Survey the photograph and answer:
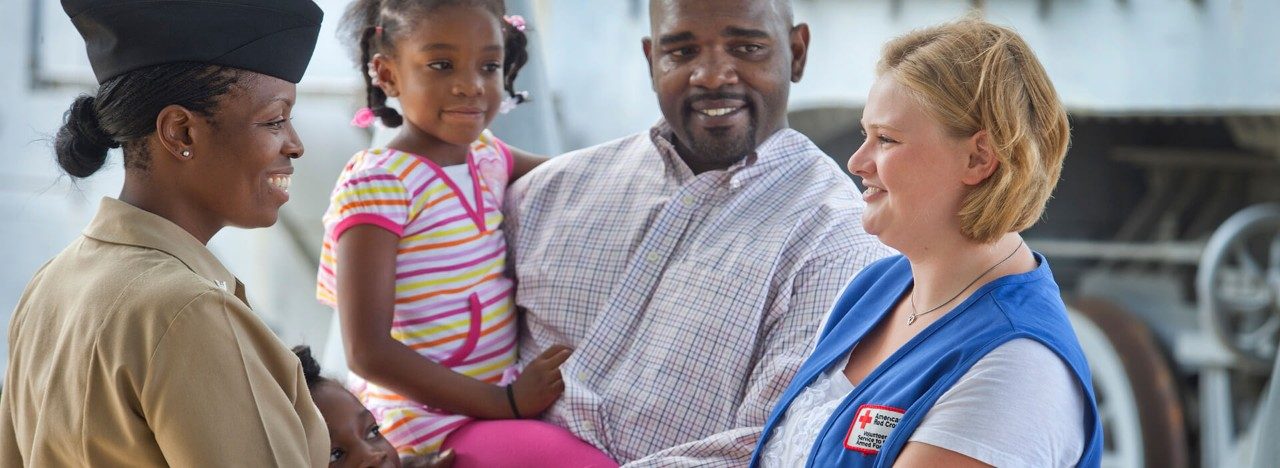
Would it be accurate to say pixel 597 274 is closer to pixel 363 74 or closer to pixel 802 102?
pixel 363 74

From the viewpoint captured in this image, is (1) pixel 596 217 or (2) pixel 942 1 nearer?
(1) pixel 596 217

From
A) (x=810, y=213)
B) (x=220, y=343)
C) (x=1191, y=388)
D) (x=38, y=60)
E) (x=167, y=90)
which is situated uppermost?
(x=167, y=90)

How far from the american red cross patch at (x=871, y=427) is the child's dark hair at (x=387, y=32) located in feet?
3.39

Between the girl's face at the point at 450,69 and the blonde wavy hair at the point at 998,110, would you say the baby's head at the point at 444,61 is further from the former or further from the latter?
the blonde wavy hair at the point at 998,110

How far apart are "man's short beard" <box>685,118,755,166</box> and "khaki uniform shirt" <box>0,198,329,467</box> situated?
1.05 meters

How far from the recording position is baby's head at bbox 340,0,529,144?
226cm

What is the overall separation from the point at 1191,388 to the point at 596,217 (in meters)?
4.75

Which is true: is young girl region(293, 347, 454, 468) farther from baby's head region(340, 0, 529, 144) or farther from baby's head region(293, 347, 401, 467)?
baby's head region(340, 0, 529, 144)

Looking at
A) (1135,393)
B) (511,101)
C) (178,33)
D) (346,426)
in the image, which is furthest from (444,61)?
(1135,393)

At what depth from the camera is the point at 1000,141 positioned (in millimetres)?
1674

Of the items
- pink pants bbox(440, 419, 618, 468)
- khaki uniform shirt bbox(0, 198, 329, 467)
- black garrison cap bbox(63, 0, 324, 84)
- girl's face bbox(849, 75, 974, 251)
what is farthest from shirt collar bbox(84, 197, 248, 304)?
girl's face bbox(849, 75, 974, 251)

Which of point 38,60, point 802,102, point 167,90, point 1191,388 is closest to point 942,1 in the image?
point 802,102

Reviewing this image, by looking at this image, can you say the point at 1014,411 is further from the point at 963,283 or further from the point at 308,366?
the point at 308,366

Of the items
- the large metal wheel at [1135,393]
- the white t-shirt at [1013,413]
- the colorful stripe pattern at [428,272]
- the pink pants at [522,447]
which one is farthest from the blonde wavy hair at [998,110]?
the large metal wheel at [1135,393]
